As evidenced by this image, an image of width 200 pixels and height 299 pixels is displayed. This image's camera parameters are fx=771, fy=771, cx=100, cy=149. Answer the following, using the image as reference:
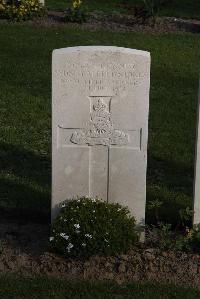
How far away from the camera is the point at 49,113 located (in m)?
10.3

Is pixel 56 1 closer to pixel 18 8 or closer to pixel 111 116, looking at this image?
pixel 18 8

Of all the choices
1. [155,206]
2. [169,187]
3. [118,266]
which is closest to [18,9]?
[169,187]

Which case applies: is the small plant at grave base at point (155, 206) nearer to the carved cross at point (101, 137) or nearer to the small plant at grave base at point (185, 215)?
the small plant at grave base at point (185, 215)

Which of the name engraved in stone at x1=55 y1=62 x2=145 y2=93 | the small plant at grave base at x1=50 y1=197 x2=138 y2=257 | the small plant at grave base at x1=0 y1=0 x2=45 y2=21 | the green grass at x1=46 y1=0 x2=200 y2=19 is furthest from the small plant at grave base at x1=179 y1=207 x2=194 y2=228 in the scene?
the green grass at x1=46 y1=0 x2=200 y2=19

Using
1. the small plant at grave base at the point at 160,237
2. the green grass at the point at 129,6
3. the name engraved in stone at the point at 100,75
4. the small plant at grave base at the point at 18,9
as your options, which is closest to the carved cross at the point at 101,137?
the name engraved in stone at the point at 100,75

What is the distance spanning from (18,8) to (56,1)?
2.94 meters

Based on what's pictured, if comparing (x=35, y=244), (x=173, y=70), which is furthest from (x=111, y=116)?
(x=173, y=70)

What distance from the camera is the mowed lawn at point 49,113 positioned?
7820mm

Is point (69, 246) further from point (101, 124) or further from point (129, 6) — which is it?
point (129, 6)

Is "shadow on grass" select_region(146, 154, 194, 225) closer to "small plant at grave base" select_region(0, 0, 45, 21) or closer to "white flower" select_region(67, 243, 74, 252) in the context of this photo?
"white flower" select_region(67, 243, 74, 252)

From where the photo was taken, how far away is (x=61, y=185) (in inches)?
260

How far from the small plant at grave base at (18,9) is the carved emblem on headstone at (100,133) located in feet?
29.6

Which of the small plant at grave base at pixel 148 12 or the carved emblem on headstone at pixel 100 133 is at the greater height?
the small plant at grave base at pixel 148 12

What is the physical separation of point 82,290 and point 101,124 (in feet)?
4.55
